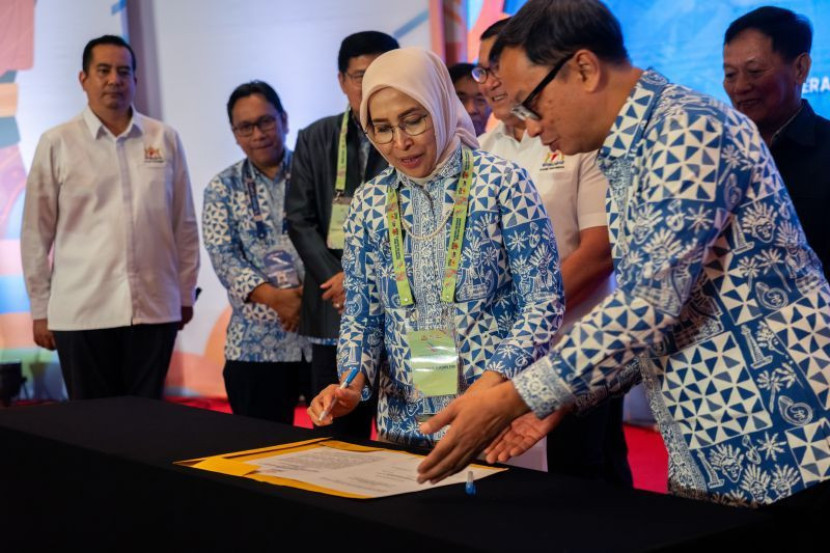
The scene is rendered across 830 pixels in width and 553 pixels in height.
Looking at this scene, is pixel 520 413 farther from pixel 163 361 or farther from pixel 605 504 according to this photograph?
pixel 163 361

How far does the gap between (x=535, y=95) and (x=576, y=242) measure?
53.6 inches

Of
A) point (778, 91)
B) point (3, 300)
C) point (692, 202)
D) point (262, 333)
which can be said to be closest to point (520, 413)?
point (692, 202)

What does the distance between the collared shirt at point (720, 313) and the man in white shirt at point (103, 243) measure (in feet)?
8.72

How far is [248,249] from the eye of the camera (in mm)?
3379

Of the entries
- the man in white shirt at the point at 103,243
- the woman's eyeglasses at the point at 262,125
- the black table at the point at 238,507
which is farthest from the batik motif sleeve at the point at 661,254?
the man in white shirt at the point at 103,243

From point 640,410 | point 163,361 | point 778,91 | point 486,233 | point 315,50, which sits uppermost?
point 315,50

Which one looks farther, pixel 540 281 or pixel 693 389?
pixel 540 281

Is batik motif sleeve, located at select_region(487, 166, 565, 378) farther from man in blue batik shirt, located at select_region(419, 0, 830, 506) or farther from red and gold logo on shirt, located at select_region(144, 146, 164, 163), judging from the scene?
red and gold logo on shirt, located at select_region(144, 146, 164, 163)

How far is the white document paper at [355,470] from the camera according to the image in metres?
1.41

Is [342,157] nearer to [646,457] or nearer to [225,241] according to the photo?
[225,241]

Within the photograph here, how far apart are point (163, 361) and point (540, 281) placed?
2236 millimetres

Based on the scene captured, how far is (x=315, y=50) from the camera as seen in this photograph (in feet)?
18.3

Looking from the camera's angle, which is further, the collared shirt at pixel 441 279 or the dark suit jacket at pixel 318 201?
the dark suit jacket at pixel 318 201

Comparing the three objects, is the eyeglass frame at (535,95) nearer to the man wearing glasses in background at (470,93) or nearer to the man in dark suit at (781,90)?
the man in dark suit at (781,90)
